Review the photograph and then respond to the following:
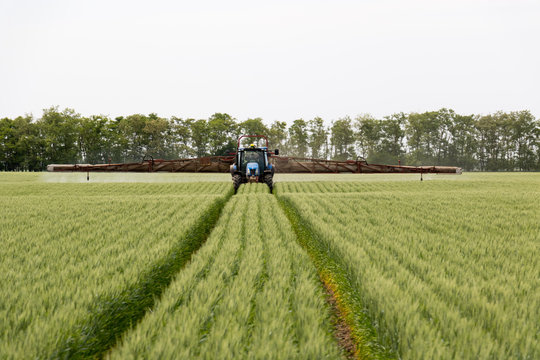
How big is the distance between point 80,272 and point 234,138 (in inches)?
3395

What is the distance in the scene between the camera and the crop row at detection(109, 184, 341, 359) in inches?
84.0

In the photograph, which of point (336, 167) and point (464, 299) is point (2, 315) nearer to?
point (464, 299)

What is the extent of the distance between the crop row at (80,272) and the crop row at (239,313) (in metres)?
0.35

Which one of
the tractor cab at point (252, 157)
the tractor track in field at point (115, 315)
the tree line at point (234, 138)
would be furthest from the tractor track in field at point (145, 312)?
the tree line at point (234, 138)

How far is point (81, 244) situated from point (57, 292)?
8.00 ft

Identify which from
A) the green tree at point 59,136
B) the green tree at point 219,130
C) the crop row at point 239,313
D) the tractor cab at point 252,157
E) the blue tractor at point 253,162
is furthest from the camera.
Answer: the green tree at point 219,130

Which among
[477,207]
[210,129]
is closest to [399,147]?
[210,129]

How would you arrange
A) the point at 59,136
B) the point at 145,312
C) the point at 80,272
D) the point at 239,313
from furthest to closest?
the point at 59,136 < the point at 80,272 < the point at 145,312 < the point at 239,313

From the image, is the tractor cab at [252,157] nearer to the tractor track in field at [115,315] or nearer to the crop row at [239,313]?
the crop row at [239,313]

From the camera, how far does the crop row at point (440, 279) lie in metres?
2.29

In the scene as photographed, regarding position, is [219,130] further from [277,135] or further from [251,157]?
[251,157]

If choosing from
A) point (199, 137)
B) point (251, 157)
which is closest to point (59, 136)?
point (199, 137)

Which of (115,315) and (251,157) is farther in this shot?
(251,157)

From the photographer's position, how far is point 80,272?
372cm
